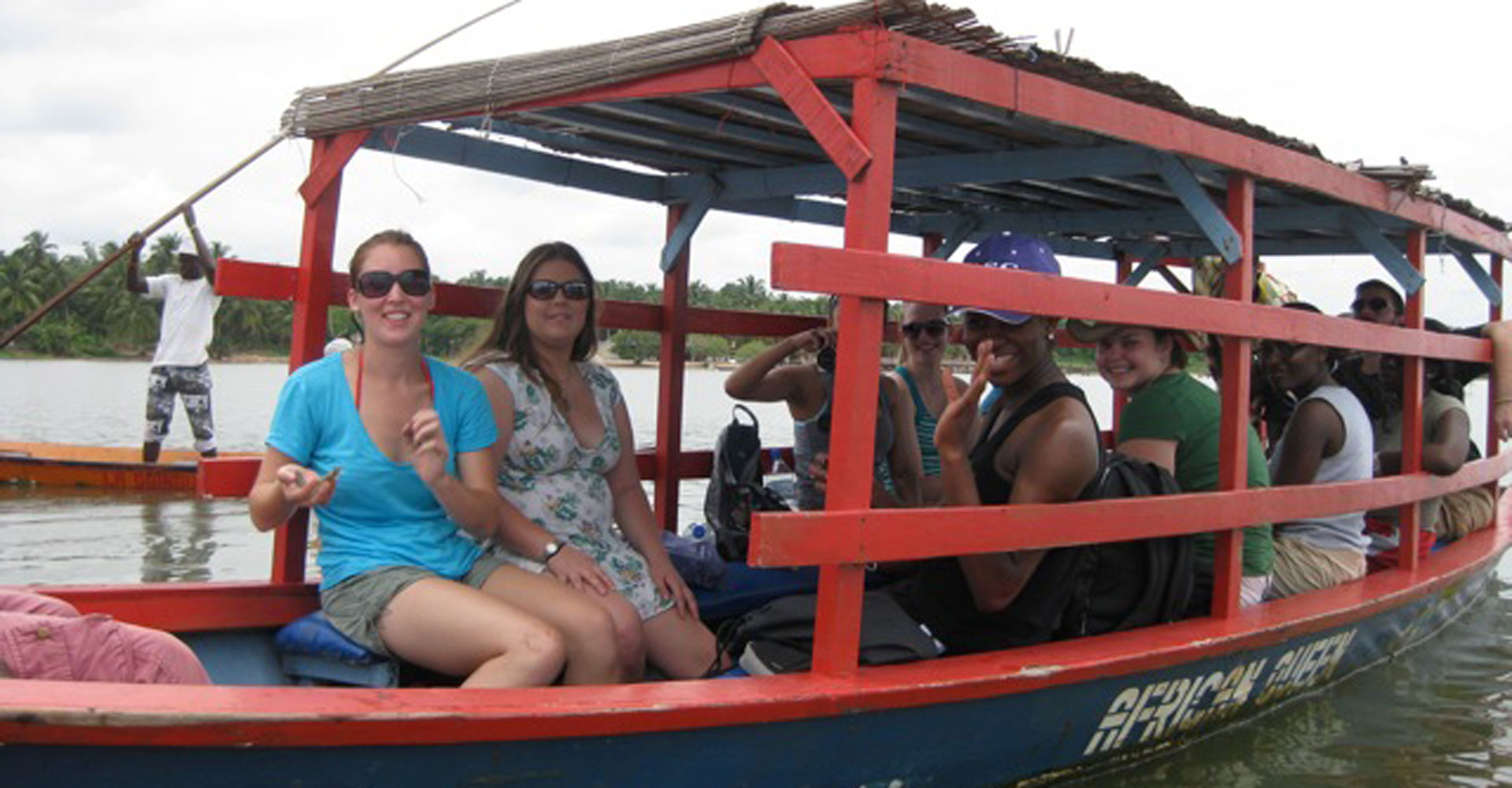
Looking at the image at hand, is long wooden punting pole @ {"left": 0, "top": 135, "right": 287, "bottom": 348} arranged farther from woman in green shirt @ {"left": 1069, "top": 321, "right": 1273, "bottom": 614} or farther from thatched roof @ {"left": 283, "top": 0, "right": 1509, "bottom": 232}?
woman in green shirt @ {"left": 1069, "top": 321, "right": 1273, "bottom": 614}

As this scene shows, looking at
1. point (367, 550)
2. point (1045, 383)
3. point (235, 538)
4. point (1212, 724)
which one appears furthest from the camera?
point (235, 538)

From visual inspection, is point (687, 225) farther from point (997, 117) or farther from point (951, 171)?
point (997, 117)

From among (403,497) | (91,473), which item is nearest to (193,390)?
(91,473)

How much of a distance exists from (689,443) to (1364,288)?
14.5m

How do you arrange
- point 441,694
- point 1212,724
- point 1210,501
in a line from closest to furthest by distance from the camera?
point 441,694
point 1210,501
point 1212,724

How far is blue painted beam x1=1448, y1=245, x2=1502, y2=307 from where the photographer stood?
7590mm

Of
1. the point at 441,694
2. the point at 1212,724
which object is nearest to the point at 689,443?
the point at 1212,724

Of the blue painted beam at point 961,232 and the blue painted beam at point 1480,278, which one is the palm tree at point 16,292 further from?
the blue painted beam at point 1480,278

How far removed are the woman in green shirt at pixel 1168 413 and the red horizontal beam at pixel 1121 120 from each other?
0.70 m

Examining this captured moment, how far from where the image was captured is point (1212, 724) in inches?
195

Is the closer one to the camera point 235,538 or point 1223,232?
point 1223,232

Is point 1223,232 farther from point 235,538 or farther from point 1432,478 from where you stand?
point 235,538

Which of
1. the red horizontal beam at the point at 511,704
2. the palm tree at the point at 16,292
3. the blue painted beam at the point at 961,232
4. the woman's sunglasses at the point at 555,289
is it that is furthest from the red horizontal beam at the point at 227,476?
the palm tree at the point at 16,292

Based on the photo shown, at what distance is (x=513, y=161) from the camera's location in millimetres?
5355
